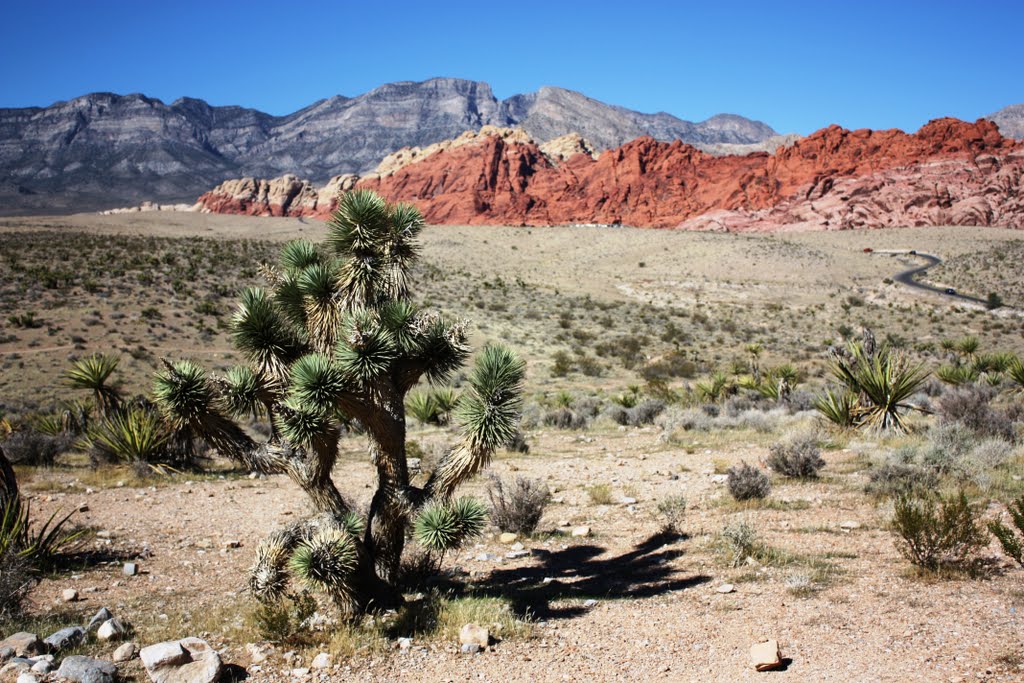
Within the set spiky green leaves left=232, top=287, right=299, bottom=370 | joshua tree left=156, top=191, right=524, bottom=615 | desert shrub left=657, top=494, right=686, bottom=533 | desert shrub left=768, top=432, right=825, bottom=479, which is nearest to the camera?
joshua tree left=156, top=191, right=524, bottom=615

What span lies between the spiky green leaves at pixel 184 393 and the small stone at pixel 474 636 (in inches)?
122

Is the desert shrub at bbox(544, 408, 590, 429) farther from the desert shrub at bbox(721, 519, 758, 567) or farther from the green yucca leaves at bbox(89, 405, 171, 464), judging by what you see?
the desert shrub at bbox(721, 519, 758, 567)

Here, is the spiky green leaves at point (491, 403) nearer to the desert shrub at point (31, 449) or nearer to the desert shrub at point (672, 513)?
the desert shrub at point (672, 513)

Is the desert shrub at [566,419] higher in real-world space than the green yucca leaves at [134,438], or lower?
lower

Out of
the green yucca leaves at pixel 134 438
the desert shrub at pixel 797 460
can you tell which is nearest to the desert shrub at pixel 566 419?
the desert shrub at pixel 797 460

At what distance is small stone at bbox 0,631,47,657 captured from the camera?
4.93 m

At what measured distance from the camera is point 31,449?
1175 centimetres

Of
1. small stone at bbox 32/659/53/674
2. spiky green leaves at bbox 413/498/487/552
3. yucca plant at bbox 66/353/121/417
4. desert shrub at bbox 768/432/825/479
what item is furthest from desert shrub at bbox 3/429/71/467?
desert shrub at bbox 768/432/825/479

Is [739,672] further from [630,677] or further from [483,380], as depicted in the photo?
[483,380]

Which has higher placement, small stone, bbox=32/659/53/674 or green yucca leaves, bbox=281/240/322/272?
green yucca leaves, bbox=281/240/322/272

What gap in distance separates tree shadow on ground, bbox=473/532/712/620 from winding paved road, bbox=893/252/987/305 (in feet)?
152

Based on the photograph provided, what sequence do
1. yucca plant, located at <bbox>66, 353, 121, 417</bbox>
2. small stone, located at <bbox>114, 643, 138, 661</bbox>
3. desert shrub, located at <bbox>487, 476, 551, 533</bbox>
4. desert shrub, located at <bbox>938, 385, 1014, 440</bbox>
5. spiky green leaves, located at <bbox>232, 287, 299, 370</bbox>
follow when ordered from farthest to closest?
1. yucca plant, located at <bbox>66, 353, 121, 417</bbox>
2. desert shrub, located at <bbox>938, 385, 1014, 440</bbox>
3. desert shrub, located at <bbox>487, 476, 551, 533</bbox>
4. spiky green leaves, located at <bbox>232, 287, 299, 370</bbox>
5. small stone, located at <bbox>114, 643, 138, 661</bbox>

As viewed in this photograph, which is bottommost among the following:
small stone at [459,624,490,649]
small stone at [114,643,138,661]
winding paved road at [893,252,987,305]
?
small stone at [114,643,138,661]

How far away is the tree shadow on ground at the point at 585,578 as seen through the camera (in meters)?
6.36
